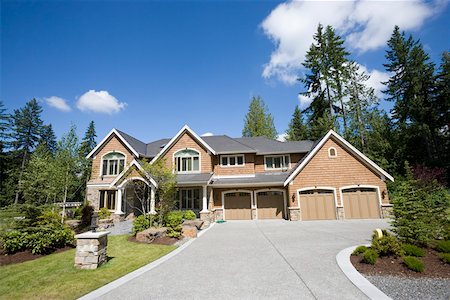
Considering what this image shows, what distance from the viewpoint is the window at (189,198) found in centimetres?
1973

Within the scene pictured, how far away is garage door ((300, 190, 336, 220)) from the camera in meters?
17.8

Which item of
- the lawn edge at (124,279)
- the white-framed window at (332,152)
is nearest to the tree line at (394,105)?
the white-framed window at (332,152)

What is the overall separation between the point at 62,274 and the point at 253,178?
1535 centimetres

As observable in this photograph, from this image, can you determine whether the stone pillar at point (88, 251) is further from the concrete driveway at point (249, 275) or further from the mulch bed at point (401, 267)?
the mulch bed at point (401, 267)

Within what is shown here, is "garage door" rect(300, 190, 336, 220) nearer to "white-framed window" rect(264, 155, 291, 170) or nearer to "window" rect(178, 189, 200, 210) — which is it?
"white-framed window" rect(264, 155, 291, 170)

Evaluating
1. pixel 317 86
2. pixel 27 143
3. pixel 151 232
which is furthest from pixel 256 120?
pixel 27 143

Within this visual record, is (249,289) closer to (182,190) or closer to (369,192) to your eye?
(182,190)

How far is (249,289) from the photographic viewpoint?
16.5 ft

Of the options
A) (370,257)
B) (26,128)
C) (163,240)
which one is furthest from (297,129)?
(26,128)

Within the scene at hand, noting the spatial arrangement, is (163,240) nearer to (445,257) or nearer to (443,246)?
(445,257)

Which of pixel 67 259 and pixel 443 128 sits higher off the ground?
pixel 443 128

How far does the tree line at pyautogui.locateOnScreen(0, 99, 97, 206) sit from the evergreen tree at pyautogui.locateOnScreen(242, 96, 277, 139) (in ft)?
78.3

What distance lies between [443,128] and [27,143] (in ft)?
223

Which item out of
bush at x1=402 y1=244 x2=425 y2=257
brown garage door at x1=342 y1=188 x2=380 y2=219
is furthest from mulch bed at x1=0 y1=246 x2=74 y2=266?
brown garage door at x1=342 y1=188 x2=380 y2=219
